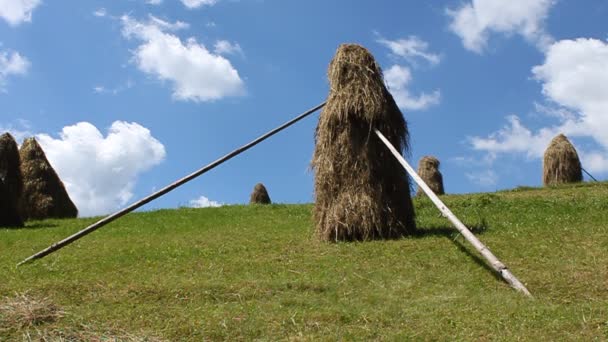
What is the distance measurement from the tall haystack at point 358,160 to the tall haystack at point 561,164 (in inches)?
862

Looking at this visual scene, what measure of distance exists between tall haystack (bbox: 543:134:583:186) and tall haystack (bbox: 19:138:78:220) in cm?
2607

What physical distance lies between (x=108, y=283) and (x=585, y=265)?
9.63 m

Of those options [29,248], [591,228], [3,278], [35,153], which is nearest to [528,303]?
[591,228]

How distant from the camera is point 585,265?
44.0ft

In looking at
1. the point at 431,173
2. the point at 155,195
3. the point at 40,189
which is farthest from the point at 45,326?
the point at 431,173

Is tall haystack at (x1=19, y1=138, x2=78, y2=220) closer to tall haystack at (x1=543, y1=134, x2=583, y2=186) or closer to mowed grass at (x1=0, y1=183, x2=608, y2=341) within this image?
mowed grass at (x1=0, y1=183, x2=608, y2=341)

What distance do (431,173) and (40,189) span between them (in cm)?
2179

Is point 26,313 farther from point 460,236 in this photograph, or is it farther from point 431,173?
point 431,173

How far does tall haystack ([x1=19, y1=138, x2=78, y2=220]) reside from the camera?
1308 inches

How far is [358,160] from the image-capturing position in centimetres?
1695

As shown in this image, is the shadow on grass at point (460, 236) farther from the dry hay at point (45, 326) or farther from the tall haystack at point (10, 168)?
the tall haystack at point (10, 168)

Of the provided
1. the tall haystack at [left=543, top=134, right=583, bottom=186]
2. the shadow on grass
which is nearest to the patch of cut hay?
the shadow on grass

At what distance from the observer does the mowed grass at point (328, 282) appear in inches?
381

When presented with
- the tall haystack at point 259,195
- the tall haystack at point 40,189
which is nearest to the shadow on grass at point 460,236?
the tall haystack at point 40,189
